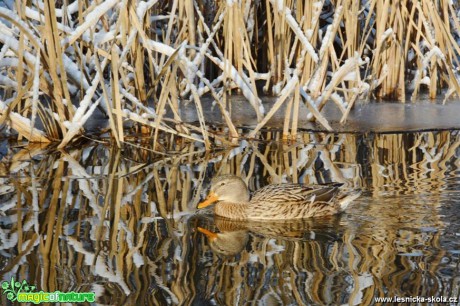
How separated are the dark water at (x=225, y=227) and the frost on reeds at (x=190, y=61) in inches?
12.0

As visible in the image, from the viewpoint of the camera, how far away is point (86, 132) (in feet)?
25.7

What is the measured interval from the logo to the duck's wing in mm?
1870

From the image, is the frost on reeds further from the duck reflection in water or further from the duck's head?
the duck reflection in water

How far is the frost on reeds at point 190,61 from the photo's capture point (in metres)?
6.99

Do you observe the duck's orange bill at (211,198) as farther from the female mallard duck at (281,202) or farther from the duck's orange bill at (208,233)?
the duck's orange bill at (208,233)

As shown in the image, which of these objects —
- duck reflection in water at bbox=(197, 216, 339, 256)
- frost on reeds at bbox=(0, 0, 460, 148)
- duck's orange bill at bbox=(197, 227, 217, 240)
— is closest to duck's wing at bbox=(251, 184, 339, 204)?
duck reflection in water at bbox=(197, 216, 339, 256)

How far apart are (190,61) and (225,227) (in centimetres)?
218

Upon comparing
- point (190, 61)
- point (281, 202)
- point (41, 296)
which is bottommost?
point (41, 296)

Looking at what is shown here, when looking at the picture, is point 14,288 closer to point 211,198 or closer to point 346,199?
point 211,198

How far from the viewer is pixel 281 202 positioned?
18.6 ft

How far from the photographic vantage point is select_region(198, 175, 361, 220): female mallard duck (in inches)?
224

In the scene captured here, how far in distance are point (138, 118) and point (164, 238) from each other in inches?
96.1

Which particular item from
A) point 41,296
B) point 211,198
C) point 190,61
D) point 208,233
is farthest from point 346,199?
point 41,296

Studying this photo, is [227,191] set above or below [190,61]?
below
